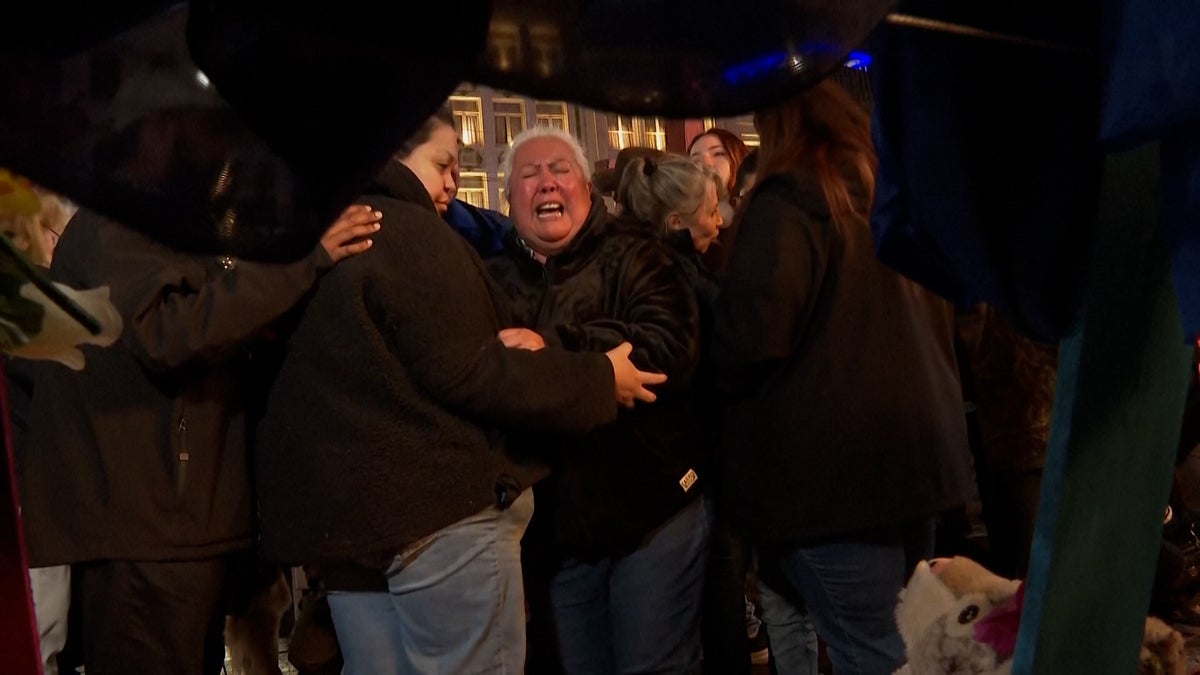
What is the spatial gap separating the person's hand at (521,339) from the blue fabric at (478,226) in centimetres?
76

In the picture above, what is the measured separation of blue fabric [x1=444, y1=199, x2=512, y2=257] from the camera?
279 cm

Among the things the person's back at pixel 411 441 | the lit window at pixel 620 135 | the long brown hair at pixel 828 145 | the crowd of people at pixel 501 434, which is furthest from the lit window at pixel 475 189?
the person's back at pixel 411 441

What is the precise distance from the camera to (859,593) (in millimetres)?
1941

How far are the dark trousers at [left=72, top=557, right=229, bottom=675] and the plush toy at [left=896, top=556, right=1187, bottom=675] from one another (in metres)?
1.06

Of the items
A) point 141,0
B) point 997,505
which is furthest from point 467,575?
point 997,505

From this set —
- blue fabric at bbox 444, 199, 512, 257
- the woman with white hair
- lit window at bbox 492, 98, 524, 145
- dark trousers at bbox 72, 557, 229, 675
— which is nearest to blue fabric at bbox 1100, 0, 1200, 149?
the woman with white hair

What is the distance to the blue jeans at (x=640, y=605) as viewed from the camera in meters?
2.17

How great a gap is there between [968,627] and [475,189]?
23.1ft

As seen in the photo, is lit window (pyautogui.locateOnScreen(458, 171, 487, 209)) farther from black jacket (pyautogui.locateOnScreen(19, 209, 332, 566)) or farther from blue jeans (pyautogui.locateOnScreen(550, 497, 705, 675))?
black jacket (pyautogui.locateOnScreen(19, 209, 332, 566))

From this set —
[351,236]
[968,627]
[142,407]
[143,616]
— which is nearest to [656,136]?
[351,236]

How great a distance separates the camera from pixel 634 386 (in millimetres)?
2014

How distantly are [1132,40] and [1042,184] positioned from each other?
0.24 m

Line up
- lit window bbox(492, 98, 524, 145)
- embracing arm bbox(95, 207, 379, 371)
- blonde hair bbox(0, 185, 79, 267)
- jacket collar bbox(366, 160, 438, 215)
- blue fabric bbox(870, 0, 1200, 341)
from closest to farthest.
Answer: blue fabric bbox(870, 0, 1200, 341) < blonde hair bbox(0, 185, 79, 267) < embracing arm bbox(95, 207, 379, 371) < jacket collar bbox(366, 160, 438, 215) < lit window bbox(492, 98, 524, 145)

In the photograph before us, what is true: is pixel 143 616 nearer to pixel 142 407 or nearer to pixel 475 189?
pixel 142 407
